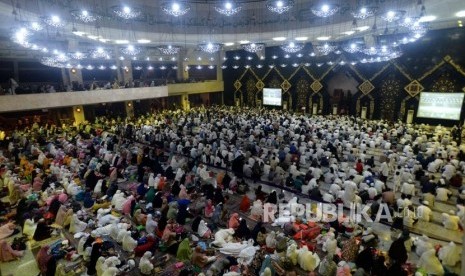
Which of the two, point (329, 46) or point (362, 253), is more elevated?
point (329, 46)

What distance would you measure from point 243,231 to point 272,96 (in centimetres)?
2102

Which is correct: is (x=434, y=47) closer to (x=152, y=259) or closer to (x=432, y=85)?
(x=432, y=85)

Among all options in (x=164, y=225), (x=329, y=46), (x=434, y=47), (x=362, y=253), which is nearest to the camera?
(x=362, y=253)

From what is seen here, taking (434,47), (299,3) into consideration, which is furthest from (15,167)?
(434,47)

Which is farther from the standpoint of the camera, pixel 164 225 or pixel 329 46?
pixel 329 46

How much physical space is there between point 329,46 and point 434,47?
853 centimetres

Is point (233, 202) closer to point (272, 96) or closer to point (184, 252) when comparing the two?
point (184, 252)

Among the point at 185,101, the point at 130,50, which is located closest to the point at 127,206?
the point at 130,50

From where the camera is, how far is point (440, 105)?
1722cm

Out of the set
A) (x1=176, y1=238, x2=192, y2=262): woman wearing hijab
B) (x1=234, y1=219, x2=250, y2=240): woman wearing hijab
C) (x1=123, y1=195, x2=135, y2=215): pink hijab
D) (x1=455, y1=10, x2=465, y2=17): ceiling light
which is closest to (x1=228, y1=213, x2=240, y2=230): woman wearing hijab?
(x1=234, y1=219, x2=250, y2=240): woman wearing hijab

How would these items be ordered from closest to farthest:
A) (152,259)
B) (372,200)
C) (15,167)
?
(152,259)
(372,200)
(15,167)

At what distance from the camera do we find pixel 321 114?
23.2m

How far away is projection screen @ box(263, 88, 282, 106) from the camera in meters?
26.2

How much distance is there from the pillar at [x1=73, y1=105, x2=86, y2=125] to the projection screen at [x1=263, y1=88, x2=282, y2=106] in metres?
15.3
